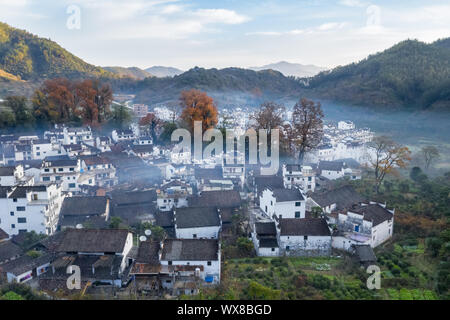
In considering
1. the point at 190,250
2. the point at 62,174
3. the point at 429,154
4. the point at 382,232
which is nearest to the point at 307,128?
the point at 429,154

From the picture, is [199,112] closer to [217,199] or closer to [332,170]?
[332,170]

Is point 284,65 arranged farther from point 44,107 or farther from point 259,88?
point 44,107

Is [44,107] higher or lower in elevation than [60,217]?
higher

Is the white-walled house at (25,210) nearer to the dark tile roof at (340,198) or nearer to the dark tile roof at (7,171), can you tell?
the dark tile roof at (7,171)

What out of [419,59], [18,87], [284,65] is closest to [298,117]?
[419,59]

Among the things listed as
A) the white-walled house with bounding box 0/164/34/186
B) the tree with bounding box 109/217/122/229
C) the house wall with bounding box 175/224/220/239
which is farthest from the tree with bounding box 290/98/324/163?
the white-walled house with bounding box 0/164/34/186

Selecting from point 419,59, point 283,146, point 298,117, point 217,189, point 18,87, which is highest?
point 419,59
